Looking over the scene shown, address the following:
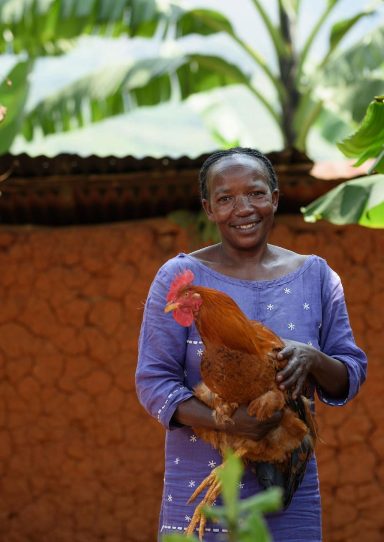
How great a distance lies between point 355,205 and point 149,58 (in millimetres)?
3843

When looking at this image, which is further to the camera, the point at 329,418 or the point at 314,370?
the point at 329,418

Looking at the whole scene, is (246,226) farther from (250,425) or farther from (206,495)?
(206,495)

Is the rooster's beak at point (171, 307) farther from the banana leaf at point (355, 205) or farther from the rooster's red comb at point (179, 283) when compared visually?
the banana leaf at point (355, 205)

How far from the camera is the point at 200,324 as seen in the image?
2326 millimetres

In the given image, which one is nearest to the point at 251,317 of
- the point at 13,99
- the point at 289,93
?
the point at 13,99

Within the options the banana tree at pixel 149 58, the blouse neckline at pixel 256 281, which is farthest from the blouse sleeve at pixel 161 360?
the banana tree at pixel 149 58

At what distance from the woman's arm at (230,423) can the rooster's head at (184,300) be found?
0.21 meters

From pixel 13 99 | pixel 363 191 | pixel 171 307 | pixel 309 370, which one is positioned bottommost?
pixel 309 370

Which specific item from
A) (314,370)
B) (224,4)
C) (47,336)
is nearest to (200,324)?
(314,370)

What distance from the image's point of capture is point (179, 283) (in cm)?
235

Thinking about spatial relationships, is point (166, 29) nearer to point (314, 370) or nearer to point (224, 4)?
point (314, 370)

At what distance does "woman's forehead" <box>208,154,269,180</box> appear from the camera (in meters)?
2.51

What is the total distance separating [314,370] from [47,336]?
373cm

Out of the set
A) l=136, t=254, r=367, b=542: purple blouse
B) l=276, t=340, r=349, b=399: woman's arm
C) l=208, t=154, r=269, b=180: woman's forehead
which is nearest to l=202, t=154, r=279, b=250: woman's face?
l=208, t=154, r=269, b=180: woman's forehead
